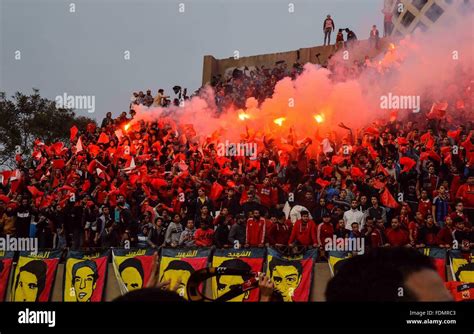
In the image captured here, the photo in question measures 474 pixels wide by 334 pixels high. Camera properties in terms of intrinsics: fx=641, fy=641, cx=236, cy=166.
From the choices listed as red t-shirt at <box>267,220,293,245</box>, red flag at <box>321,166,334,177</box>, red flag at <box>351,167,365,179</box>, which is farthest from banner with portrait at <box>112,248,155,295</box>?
red flag at <box>351,167,365,179</box>

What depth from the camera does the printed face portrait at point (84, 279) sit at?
9.06m

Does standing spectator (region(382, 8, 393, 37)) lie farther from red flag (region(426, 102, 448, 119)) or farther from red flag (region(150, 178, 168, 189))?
red flag (region(150, 178, 168, 189))

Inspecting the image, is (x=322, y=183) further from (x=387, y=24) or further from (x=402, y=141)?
(x=387, y=24)

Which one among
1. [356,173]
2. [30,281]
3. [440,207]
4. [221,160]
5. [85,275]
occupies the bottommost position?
[30,281]

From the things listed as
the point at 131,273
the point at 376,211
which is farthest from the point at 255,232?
the point at 131,273

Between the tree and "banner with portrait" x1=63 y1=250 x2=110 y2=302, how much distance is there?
6757 millimetres

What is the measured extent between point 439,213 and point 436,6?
10152 mm

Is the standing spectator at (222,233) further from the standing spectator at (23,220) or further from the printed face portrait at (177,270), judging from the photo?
the standing spectator at (23,220)

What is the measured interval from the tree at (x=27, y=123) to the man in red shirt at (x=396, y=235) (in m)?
9.77

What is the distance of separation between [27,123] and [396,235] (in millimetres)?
11918

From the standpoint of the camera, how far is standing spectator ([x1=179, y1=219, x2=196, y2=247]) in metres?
9.48

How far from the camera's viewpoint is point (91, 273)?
361 inches

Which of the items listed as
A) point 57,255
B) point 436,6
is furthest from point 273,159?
point 436,6

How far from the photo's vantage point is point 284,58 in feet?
64.7
